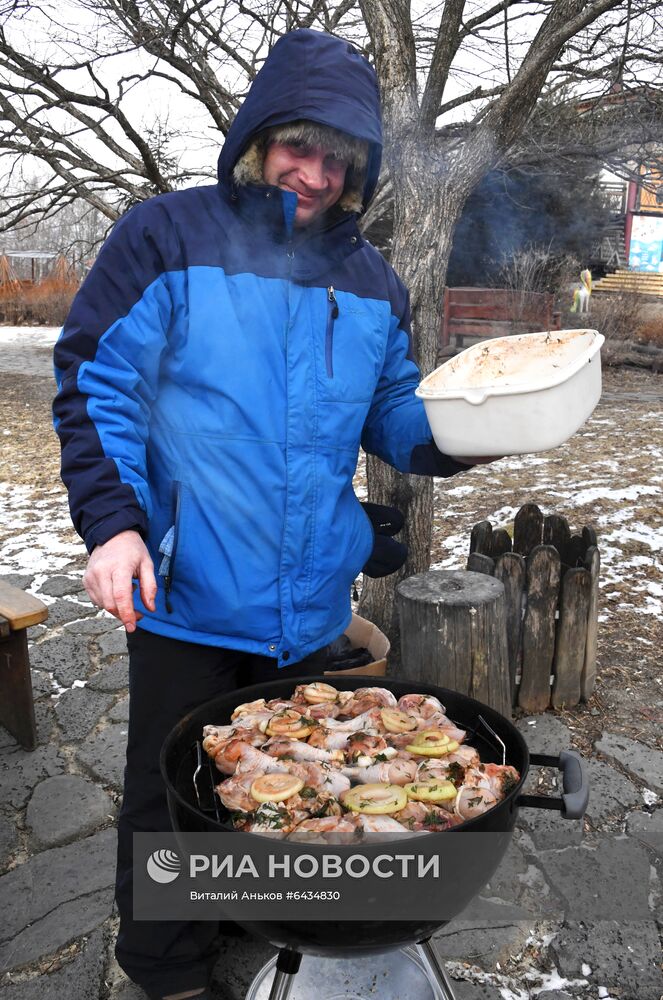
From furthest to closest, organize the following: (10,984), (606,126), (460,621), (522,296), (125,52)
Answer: (522,296) < (606,126) < (125,52) < (460,621) < (10,984)

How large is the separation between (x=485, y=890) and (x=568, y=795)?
1.18m

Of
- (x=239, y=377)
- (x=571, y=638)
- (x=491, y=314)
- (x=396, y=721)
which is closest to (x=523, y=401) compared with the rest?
(x=239, y=377)

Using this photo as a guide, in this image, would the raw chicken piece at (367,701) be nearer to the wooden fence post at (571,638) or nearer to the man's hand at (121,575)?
the man's hand at (121,575)

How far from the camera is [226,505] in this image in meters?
1.88

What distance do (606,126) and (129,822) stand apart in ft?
23.8

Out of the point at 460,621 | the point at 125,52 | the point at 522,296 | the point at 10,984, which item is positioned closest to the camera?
the point at 10,984

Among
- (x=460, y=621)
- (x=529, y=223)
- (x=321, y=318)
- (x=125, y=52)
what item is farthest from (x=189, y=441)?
(x=529, y=223)

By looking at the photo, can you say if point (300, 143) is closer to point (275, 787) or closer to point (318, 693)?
point (318, 693)

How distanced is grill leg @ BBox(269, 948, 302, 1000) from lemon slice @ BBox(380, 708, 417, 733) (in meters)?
0.51

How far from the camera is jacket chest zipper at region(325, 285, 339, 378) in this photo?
6.48 ft

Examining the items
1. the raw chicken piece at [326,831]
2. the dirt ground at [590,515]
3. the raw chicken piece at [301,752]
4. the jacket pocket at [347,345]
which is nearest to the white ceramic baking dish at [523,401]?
the jacket pocket at [347,345]

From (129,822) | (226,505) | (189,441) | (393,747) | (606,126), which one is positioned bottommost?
(129,822)

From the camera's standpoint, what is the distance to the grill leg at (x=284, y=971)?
1.63m

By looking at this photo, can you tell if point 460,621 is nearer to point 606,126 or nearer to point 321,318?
point 321,318
